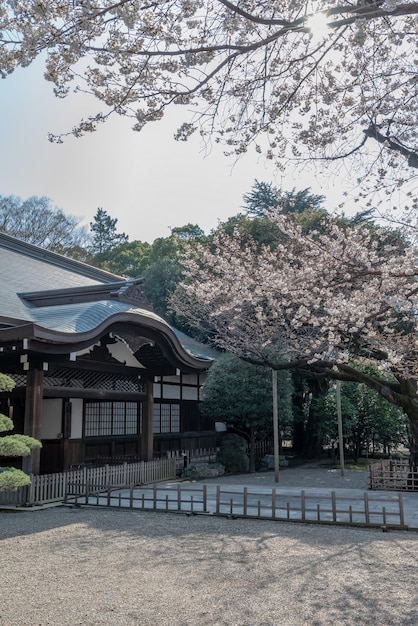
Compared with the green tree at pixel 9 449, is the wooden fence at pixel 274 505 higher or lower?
lower

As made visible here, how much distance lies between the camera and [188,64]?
4832mm

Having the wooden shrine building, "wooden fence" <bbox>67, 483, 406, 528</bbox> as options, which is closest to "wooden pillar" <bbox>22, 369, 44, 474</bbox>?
the wooden shrine building

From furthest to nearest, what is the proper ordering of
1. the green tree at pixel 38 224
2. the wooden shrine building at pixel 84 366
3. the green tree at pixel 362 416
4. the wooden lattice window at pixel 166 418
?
the green tree at pixel 38 224, the green tree at pixel 362 416, the wooden lattice window at pixel 166 418, the wooden shrine building at pixel 84 366

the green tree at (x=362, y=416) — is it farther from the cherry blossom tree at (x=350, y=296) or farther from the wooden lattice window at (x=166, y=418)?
the cherry blossom tree at (x=350, y=296)

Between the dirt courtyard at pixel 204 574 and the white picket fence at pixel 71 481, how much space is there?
151cm

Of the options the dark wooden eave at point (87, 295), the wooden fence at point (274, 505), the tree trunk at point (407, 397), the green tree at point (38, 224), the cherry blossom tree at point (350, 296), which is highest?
the green tree at point (38, 224)

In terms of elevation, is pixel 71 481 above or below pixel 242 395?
below

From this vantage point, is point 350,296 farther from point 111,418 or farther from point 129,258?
point 129,258

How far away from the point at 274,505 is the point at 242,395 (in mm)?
7542

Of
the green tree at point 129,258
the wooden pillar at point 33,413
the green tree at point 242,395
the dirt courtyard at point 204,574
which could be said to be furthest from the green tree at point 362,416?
the green tree at point 129,258

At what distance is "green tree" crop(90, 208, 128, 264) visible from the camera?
162 feet

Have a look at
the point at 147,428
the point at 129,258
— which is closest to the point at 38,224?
the point at 129,258

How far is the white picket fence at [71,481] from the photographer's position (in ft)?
33.7

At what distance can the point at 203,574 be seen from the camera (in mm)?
5887
